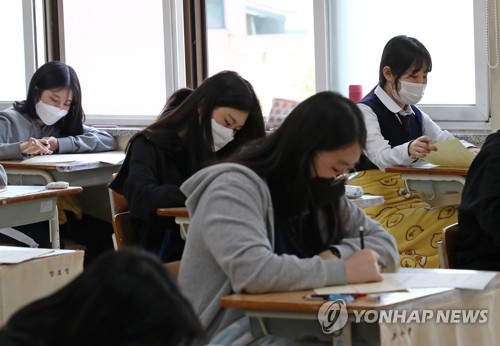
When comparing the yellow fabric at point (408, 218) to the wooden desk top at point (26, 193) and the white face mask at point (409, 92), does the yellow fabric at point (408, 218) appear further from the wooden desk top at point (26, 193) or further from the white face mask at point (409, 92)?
the wooden desk top at point (26, 193)

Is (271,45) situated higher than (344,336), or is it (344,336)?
(271,45)

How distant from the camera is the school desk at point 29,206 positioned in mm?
3854

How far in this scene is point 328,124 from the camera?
2270mm

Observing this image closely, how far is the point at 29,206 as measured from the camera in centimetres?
398

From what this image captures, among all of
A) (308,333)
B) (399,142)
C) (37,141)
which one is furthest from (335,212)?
(37,141)

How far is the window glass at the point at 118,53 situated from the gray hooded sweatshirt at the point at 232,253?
4.03 metres

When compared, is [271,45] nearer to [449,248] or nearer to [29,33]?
[29,33]

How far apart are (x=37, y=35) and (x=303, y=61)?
2054 mm

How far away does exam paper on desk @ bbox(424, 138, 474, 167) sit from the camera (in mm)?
4109

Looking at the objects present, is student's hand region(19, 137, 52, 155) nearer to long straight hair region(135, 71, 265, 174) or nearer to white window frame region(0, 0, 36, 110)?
white window frame region(0, 0, 36, 110)

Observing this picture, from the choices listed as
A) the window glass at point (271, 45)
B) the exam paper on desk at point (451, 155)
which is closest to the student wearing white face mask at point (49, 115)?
the window glass at point (271, 45)

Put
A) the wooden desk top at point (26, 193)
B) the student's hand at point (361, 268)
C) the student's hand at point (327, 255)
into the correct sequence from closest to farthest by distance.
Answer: the student's hand at point (361, 268) → the student's hand at point (327, 255) → the wooden desk top at point (26, 193)

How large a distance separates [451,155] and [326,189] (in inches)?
74.4

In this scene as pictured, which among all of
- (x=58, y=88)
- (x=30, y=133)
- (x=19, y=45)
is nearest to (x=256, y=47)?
(x=58, y=88)
